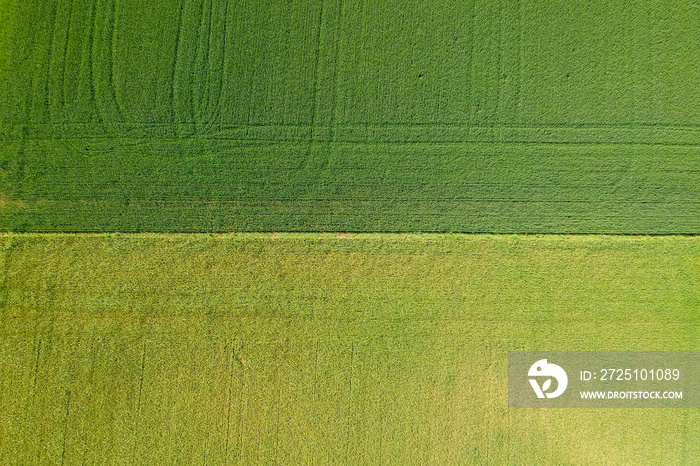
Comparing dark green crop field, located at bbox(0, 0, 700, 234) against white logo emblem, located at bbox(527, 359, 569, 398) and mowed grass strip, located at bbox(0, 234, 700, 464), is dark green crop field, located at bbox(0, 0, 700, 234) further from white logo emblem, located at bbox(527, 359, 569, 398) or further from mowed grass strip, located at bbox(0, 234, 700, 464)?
white logo emblem, located at bbox(527, 359, 569, 398)

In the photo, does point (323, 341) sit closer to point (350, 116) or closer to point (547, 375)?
point (547, 375)

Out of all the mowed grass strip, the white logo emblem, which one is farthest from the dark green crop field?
the white logo emblem

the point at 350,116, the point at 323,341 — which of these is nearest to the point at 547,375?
the point at 323,341

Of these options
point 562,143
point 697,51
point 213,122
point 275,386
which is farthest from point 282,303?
point 697,51

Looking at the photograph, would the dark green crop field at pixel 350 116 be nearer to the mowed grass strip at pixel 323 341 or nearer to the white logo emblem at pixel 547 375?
the mowed grass strip at pixel 323 341

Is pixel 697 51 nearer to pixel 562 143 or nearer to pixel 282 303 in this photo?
pixel 562 143
